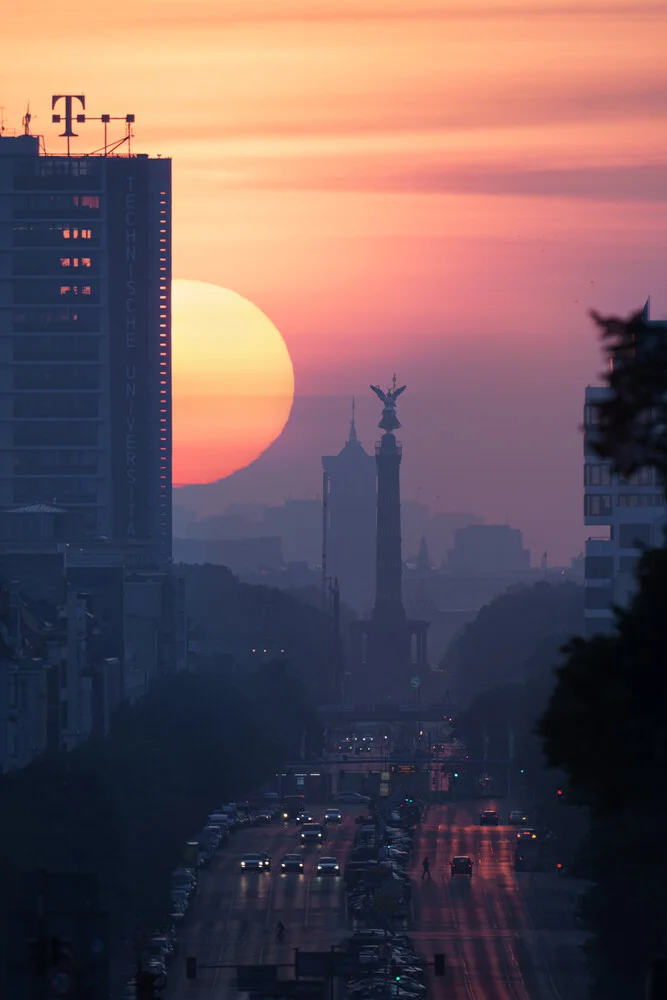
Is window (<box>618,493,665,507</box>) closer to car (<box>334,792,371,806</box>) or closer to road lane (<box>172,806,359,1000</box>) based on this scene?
car (<box>334,792,371,806</box>)

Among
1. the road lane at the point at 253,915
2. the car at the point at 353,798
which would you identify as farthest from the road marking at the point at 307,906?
the car at the point at 353,798

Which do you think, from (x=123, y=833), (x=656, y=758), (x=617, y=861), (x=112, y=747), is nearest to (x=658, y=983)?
(x=656, y=758)

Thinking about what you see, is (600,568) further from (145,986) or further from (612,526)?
(145,986)

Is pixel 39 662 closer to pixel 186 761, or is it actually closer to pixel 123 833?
pixel 186 761

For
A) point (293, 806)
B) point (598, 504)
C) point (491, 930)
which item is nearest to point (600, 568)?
point (598, 504)

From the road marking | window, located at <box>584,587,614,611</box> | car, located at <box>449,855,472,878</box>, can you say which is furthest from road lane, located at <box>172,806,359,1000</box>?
window, located at <box>584,587,614,611</box>
